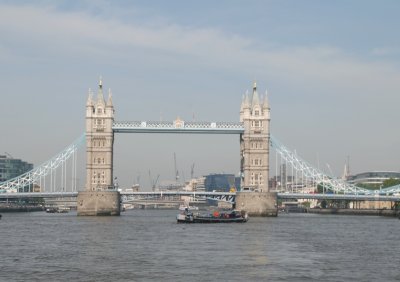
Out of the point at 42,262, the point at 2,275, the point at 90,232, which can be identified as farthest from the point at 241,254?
the point at 90,232

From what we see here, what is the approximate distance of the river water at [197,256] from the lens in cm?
4416

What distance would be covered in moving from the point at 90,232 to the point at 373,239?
77.2 feet

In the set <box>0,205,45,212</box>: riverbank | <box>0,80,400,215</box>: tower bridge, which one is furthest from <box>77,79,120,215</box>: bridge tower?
<box>0,205,45,212</box>: riverbank

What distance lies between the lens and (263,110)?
128 m

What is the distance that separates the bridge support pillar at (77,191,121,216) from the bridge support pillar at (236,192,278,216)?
56.1 ft

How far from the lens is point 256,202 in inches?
4843

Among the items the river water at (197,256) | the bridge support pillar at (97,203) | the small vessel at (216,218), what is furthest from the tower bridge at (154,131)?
the river water at (197,256)

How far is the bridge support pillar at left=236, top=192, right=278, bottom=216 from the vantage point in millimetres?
122688

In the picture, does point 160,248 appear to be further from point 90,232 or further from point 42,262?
point 90,232

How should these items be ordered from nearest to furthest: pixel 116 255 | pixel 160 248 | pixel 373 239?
pixel 116 255 → pixel 160 248 → pixel 373 239

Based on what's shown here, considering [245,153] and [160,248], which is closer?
[160,248]

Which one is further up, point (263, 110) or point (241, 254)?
point (263, 110)

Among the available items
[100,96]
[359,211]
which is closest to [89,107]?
[100,96]

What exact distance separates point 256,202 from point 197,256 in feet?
230
